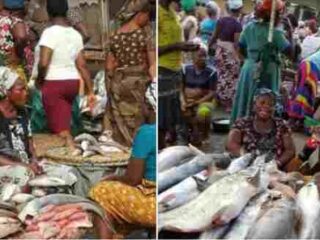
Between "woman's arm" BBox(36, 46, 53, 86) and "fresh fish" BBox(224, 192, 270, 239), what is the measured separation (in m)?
1.11

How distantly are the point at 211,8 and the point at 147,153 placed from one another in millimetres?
724

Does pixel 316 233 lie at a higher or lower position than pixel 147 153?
lower

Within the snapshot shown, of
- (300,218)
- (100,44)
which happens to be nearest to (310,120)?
(300,218)

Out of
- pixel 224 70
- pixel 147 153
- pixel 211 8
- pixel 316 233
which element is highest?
pixel 211 8

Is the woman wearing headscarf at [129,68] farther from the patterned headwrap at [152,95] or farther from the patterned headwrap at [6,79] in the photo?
the patterned headwrap at [6,79]

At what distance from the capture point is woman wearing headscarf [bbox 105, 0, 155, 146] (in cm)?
430

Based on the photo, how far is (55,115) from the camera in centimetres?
442

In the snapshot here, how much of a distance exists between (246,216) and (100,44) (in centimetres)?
104

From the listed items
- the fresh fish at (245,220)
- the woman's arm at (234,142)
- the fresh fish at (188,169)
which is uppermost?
the woman's arm at (234,142)

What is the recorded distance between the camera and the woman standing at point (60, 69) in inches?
171

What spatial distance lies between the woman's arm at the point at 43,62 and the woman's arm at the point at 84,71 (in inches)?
5.3

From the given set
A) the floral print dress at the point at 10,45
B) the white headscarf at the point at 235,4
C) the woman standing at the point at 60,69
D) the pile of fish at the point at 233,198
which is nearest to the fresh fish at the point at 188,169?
the pile of fish at the point at 233,198

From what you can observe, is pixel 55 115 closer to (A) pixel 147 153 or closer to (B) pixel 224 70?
(A) pixel 147 153

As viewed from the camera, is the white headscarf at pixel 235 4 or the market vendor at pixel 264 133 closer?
the white headscarf at pixel 235 4
